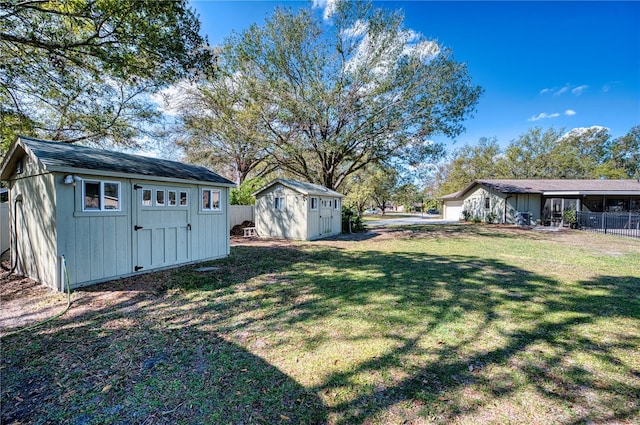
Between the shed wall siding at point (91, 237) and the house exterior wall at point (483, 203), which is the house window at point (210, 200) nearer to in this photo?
the shed wall siding at point (91, 237)

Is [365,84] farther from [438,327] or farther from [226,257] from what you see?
[438,327]

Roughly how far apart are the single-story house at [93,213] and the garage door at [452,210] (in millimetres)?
27508

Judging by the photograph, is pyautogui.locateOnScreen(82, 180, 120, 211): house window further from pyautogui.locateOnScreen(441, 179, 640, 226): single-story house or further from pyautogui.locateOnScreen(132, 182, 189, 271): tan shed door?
pyautogui.locateOnScreen(441, 179, 640, 226): single-story house

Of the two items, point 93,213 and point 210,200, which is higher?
point 210,200

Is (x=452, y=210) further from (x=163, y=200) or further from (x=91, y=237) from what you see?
(x=91, y=237)

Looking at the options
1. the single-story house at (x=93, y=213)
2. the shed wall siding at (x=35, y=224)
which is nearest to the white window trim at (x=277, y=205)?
the single-story house at (x=93, y=213)

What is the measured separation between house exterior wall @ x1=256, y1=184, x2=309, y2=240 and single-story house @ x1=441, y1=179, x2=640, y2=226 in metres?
16.1

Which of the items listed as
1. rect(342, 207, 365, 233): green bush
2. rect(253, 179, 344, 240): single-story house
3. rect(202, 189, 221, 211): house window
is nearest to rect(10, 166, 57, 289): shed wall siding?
rect(202, 189, 221, 211): house window

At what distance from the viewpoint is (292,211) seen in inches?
508

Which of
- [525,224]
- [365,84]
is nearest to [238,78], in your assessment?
Result: [365,84]

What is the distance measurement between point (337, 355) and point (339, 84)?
14.9 metres

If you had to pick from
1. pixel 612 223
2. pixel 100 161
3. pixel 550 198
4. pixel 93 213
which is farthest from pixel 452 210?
pixel 93 213

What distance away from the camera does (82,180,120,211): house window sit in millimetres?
5262

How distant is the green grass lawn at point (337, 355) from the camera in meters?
2.18
